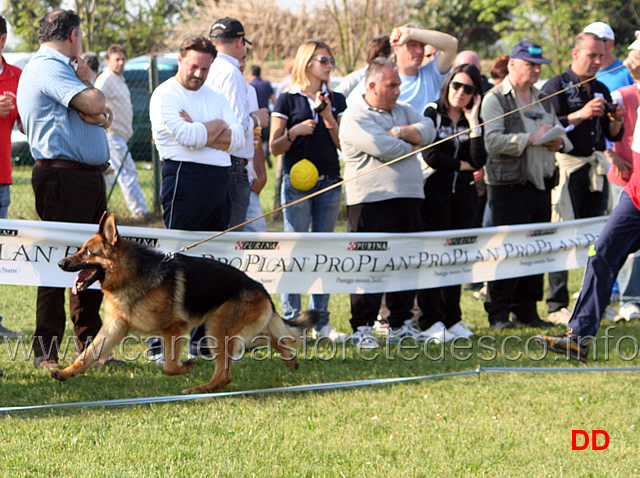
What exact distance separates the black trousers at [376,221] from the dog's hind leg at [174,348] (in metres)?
1.96

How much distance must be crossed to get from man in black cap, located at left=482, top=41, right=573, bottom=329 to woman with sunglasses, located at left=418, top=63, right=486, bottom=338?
9.3 inches

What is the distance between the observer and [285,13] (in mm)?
27516

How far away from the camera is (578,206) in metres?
8.22

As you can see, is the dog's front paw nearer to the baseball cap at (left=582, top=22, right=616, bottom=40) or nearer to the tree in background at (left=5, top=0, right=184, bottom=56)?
the baseball cap at (left=582, top=22, right=616, bottom=40)

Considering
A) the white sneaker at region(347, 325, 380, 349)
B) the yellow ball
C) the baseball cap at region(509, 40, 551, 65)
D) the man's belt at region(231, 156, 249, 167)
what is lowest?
the white sneaker at region(347, 325, 380, 349)

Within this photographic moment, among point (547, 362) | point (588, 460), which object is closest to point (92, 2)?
point (547, 362)

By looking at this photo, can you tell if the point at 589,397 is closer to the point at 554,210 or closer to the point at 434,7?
the point at 554,210

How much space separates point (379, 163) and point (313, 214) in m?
0.83

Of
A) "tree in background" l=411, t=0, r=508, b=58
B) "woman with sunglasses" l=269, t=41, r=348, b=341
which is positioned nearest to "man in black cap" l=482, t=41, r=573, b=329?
"woman with sunglasses" l=269, t=41, r=348, b=341

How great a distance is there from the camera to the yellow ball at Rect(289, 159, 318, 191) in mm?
6824

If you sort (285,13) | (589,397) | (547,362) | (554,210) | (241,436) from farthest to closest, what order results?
1. (285,13)
2. (554,210)
3. (547,362)
4. (589,397)
5. (241,436)

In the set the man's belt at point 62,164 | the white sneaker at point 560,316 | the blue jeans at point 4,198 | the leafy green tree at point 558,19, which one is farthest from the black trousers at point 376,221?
the leafy green tree at point 558,19

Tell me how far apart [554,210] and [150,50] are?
19.9 meters

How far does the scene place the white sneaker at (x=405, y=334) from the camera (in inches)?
273
